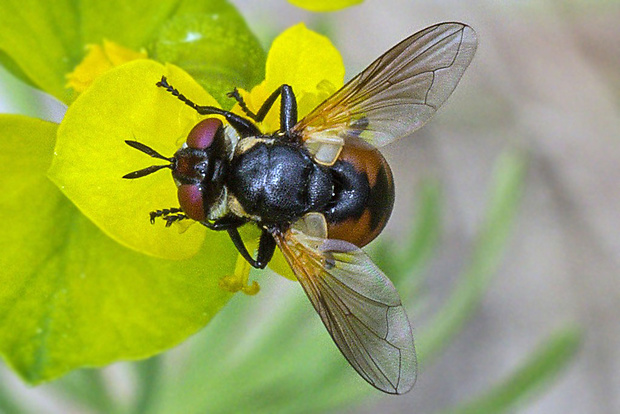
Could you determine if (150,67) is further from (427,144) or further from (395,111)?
(427,144)

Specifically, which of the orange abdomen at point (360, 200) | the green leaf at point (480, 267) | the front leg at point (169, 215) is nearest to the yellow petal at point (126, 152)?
the front leg at point (169, 215)

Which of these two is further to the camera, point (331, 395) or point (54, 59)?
point (331, 395)

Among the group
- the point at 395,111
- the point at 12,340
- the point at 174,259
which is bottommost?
the point at 12,340

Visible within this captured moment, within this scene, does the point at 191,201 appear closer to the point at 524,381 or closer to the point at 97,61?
the point at 97,61

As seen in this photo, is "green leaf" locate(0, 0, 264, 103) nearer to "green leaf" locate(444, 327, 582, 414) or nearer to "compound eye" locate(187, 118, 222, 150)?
"compound eye" locate(187, 118, 222, 150)

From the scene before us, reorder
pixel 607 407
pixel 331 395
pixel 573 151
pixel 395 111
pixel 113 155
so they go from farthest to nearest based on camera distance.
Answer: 1. pixel 573 151
2. pixel 607 407
3. pixel 331 395
4. pixel 395 111
5. pixel 113 155

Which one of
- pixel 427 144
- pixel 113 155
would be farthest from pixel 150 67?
pixel 427 144

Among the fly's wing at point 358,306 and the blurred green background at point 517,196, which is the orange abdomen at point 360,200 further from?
the blurred green background at point 517,196
